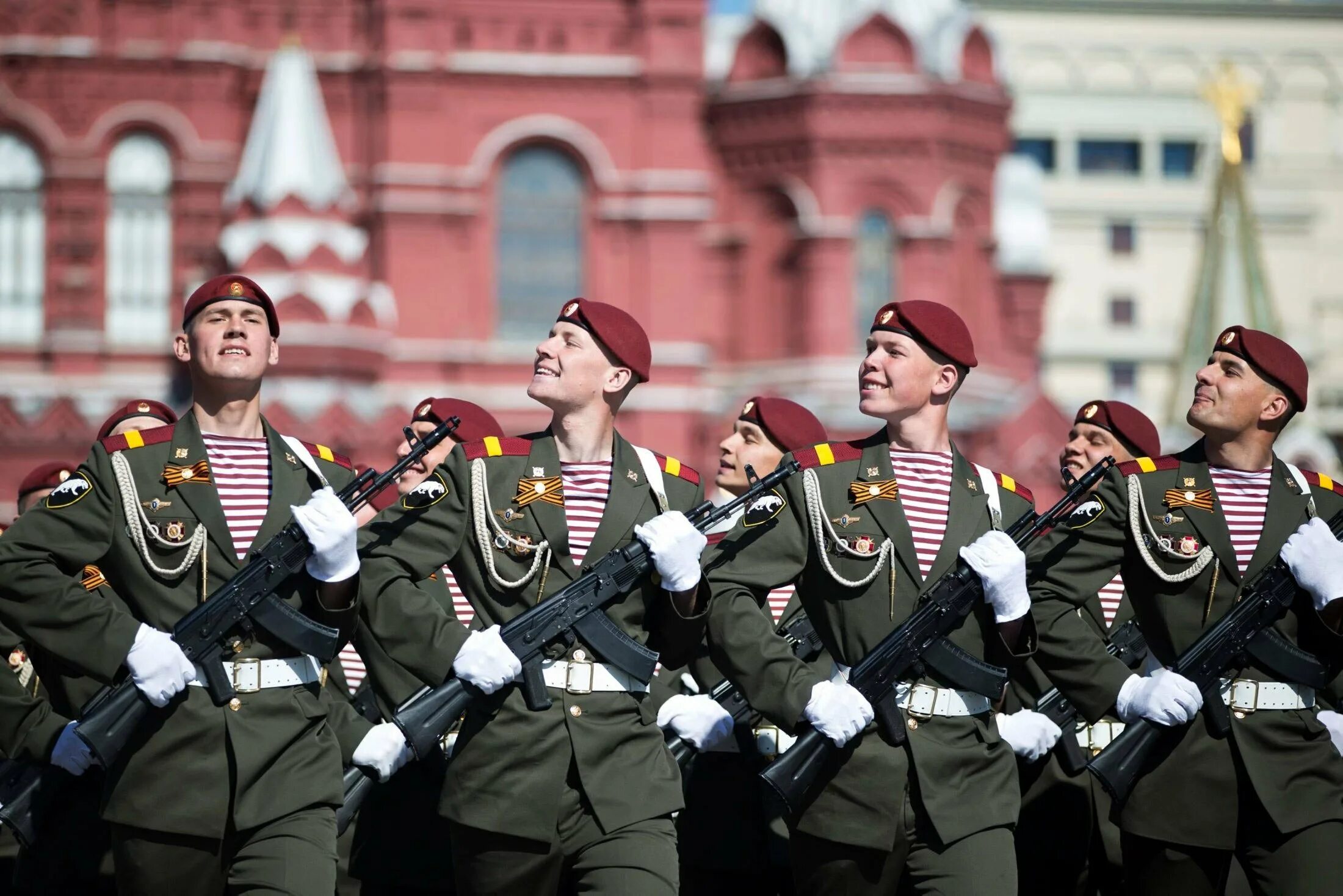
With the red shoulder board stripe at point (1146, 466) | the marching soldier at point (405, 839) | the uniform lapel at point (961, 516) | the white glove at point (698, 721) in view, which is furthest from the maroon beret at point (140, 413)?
the red shoulder board stripe at point (1146, 466)

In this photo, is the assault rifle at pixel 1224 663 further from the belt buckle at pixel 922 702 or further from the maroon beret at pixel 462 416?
the maroon beret at pixel 462 416

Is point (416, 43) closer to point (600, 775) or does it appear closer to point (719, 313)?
point (719, 313)

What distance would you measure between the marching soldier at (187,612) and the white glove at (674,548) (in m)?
0.87

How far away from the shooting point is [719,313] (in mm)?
32062

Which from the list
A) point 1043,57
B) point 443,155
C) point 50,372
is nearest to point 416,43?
point 443,155

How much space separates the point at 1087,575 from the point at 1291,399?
1013 mm

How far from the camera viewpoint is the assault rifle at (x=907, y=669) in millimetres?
6637

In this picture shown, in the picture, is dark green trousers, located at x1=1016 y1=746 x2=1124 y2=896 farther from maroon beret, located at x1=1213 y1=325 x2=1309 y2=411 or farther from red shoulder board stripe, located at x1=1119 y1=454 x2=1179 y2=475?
maroon beret, located at x1=1213 y1=325 x2=1309 y2=411

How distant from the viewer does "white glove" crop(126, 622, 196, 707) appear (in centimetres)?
637

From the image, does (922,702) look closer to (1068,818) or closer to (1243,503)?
(1243,503)

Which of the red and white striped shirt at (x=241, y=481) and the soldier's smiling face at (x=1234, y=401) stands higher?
the soldier's smiling face at (x=1234, y=401)

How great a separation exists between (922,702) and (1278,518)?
143 centimetres

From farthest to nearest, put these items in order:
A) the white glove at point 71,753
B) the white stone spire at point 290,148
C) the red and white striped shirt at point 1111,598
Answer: the white stone spire at point 290,148
the red and white striped shirt at point 1111,598
the white glove at point 71,753

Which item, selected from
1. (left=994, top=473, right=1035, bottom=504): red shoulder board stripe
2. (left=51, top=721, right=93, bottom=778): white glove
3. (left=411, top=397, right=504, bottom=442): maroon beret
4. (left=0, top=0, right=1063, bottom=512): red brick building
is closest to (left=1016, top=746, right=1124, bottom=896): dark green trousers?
(left=994, top=473, right=1035, bottom=504): red shoulder board stripe
